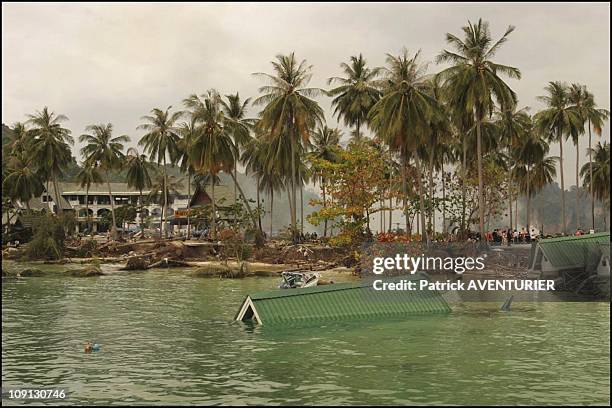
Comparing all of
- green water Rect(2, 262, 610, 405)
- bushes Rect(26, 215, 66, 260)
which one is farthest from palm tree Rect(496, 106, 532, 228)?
bushes Rect(26, 215, 66, 260)

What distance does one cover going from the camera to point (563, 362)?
23.3 metres

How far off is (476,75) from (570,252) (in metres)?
19.4

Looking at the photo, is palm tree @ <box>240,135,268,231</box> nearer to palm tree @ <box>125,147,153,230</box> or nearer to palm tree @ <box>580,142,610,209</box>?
palm tree @ <box>125,147,153,230</box>

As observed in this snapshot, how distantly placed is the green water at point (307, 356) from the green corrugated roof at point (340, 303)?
1357mm

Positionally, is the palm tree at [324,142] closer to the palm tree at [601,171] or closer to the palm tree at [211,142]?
the palm tree at [211,142]

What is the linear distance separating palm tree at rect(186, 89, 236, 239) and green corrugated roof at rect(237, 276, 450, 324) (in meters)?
43.6

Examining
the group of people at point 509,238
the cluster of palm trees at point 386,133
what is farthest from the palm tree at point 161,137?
the group of people at point 509,238

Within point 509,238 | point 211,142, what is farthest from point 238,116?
point 509,238

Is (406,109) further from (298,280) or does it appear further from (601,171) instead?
(601,171)

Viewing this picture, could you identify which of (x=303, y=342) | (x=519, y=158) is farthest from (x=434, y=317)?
(x=519, y=158)

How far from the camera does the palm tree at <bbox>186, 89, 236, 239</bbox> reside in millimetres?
76688

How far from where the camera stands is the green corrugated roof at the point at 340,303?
31719 mm

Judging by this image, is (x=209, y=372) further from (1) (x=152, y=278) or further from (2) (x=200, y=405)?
(1) (x=152, y=278)

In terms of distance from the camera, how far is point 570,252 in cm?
4497
